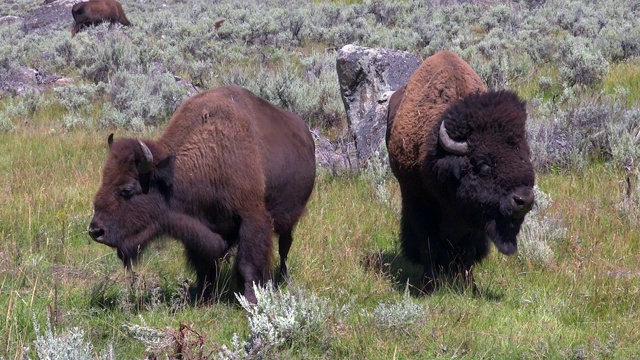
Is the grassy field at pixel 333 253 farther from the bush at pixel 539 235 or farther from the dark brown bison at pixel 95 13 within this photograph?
the dark brown bison at pixel 95 13

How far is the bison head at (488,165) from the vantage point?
5.15 metres

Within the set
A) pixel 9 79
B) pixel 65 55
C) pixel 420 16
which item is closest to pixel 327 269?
pixel 9 79

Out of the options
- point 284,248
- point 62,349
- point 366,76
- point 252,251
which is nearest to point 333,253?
point 284,248

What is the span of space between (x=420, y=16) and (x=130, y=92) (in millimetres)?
12790

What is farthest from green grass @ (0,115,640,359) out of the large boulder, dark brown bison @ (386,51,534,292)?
the large boulder

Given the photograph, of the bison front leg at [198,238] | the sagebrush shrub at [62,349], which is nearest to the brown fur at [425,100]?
the bison front leg at [198,238]

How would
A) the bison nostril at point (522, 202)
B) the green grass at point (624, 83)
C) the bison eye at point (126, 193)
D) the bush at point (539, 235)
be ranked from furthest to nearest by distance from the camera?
the green grass at point (624, 83) < the bush at point (539, 235) < the bison eye at point (126, 193) < the bison nostril at point (522, 202)

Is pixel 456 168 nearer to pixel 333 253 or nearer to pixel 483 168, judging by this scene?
pixel 483 168

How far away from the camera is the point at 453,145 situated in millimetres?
5383

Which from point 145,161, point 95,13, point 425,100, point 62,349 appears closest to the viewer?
point 62,349

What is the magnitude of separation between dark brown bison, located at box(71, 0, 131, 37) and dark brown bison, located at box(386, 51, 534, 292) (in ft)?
63.9

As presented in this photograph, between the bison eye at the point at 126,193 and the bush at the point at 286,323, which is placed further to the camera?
the bison eye at the point at 126,193

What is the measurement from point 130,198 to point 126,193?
51mm

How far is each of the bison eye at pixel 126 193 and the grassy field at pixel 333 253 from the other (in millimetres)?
529
